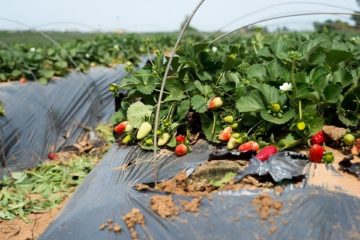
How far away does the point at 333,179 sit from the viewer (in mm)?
2324

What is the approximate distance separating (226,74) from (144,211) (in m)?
1.28

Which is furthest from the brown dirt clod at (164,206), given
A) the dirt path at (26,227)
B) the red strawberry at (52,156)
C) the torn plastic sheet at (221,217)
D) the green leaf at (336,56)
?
the red strawberry at (52,156)

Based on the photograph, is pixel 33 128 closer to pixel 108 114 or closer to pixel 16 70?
pixel 16 70

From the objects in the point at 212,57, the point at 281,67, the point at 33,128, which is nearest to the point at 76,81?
the point at 33,128

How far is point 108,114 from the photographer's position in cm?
816

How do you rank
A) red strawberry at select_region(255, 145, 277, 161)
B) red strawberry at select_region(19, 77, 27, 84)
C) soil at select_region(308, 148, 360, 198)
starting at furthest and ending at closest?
red strawberry at select_region(19, 77, 27, 84)
red strawberry at select_region(255, 145, 277, 161)
soil at select_region(308, 148, 360, 198)

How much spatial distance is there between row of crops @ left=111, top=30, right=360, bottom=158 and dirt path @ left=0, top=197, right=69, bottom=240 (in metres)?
1.10

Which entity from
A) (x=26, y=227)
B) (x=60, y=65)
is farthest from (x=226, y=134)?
(x=60, y=65)

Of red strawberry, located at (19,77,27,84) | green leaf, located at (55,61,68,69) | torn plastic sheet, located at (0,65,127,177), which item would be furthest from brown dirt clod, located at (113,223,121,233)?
green leaf, located at (55,61,68,69)

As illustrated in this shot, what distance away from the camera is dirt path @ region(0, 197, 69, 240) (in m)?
3.79

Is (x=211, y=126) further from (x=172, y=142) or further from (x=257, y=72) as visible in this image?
(x=257, y=72)

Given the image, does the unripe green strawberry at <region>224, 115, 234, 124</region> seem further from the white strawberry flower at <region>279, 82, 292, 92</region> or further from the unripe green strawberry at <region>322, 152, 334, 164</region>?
the unripe green strawberry at <region>322, 152, 334, 164</region>

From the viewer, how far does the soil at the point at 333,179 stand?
2.24 meters

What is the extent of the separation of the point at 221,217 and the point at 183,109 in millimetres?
1184
